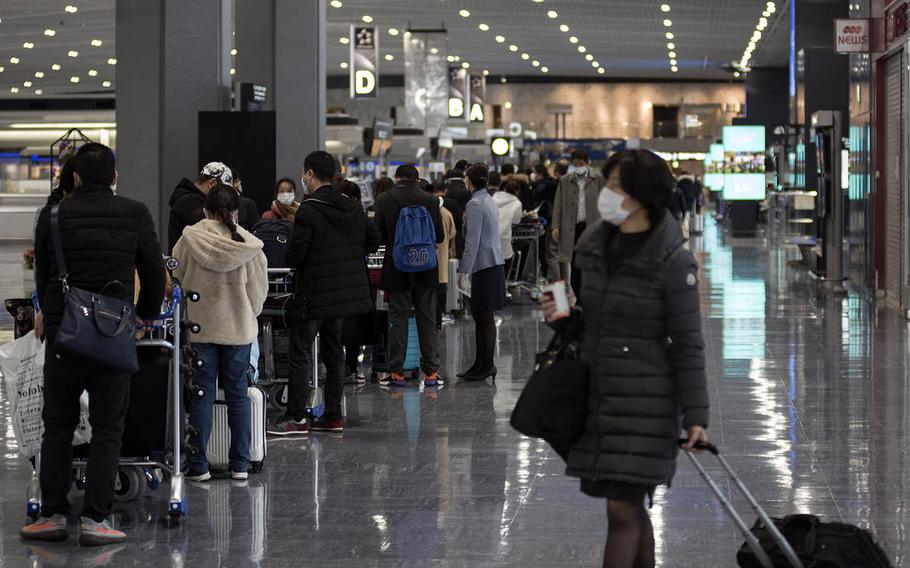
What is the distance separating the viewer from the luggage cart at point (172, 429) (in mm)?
6059

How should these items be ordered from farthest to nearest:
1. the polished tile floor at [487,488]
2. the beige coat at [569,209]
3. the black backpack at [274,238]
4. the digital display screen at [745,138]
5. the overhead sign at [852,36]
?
the digital display screen at [745,138] < the overhead sign at [852,36] < the beige coat at [569,209] < the black backpack at [274,238] < the polished tile floor at [487,488]

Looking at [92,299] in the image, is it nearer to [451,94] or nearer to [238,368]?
[238,368]

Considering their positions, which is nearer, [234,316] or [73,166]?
[73,166]

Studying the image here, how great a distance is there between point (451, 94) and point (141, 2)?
26125mm

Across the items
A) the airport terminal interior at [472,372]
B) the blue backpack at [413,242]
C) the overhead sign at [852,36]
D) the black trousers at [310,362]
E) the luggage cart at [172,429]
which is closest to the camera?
the airport terminal interior at [472,372]

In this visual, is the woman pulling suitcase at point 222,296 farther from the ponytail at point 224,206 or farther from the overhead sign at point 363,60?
the overhead sign at point 363,60

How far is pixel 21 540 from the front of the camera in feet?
19.0

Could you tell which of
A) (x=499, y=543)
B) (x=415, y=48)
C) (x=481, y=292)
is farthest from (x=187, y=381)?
(x=415, y=48)

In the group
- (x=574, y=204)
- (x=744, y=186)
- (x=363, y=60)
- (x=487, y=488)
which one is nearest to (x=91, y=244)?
(x=487, y=488)

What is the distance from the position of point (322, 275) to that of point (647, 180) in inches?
163

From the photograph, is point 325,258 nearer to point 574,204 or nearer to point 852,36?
point 574,204

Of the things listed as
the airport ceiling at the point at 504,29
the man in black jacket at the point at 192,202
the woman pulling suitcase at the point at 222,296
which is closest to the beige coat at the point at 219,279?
the woman pulling suitcase at the point at 222,296

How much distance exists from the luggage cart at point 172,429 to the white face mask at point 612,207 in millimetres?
2568

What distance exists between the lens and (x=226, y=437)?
7.14 meters
